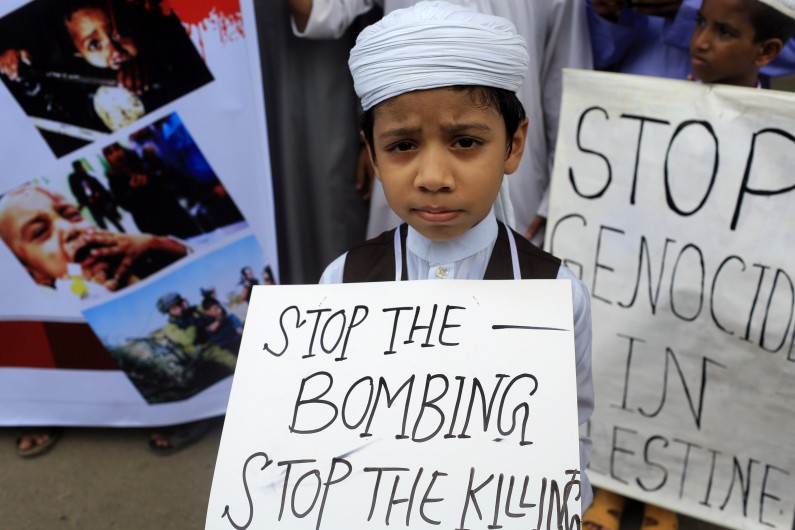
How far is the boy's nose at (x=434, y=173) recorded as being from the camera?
47.3 inches

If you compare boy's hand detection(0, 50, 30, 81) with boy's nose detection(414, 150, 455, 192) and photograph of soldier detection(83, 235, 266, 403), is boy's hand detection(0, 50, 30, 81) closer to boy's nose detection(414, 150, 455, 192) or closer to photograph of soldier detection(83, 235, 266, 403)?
photograph of soldier detection(83, 235, 266, 403)

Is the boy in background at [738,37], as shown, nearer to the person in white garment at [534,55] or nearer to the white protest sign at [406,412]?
the person in white garment at [534,55]

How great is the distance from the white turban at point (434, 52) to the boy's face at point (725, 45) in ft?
3.66

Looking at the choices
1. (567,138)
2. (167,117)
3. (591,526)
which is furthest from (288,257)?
(591,526)

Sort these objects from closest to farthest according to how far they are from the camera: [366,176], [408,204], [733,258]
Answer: [408,204] < [733,258] < [366,176]

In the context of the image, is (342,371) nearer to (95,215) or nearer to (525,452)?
(525,452)

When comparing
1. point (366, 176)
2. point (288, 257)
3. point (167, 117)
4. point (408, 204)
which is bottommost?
point (288, 257)

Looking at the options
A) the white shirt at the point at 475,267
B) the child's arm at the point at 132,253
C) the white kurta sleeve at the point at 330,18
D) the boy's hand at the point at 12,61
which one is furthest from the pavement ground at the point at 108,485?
the white kurta sleeve at the point at 330,18

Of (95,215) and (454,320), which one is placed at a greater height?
(454,320)

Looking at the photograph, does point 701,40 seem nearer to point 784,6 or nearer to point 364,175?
point 784,6

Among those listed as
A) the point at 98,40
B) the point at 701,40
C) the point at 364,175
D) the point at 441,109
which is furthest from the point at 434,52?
the point at 364,175

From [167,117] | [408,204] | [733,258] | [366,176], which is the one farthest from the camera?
[366,176]

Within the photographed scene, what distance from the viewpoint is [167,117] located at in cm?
238

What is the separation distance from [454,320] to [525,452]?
239 mm
